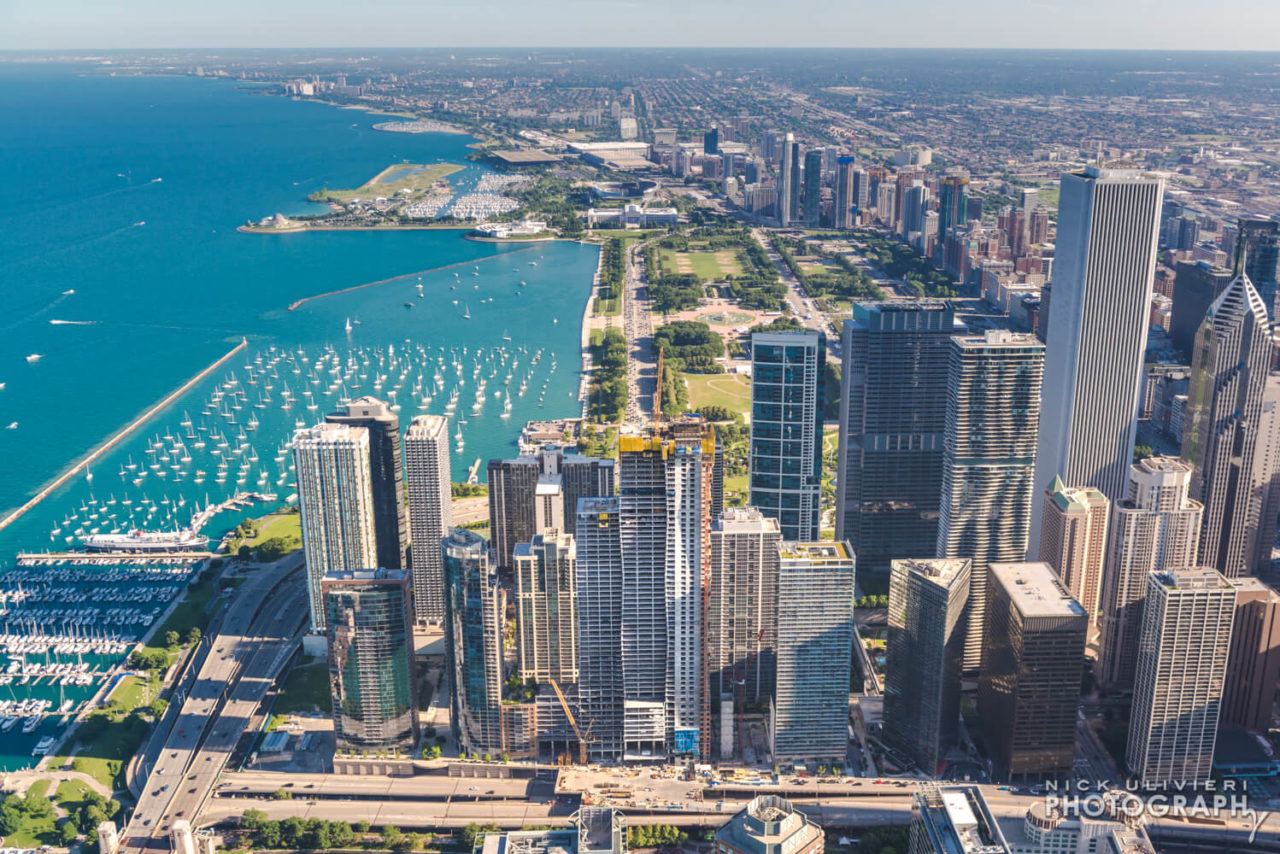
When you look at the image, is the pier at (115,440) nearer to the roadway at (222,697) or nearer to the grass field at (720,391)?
the roadway at (222,697)

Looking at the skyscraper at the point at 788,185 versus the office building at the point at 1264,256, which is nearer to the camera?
the office building at the point at 1264,256

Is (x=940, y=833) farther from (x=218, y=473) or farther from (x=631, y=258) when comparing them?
(x=631, y=258)

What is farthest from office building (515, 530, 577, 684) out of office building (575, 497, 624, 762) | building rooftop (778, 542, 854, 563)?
building rooftop (778, 542, 854, 563)

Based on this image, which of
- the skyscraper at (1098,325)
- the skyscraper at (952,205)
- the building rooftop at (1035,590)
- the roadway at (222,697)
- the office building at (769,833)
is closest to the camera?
the office building at (769,833)

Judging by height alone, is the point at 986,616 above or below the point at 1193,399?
Answer: below

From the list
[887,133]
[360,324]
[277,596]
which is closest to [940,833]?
[277,596]

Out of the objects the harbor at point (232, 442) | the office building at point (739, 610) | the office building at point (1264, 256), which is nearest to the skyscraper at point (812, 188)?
the harbor at point (232, 442)

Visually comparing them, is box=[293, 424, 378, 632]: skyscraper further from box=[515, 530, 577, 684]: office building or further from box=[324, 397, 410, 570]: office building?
box=[515, 530, 577, 684]: office building
